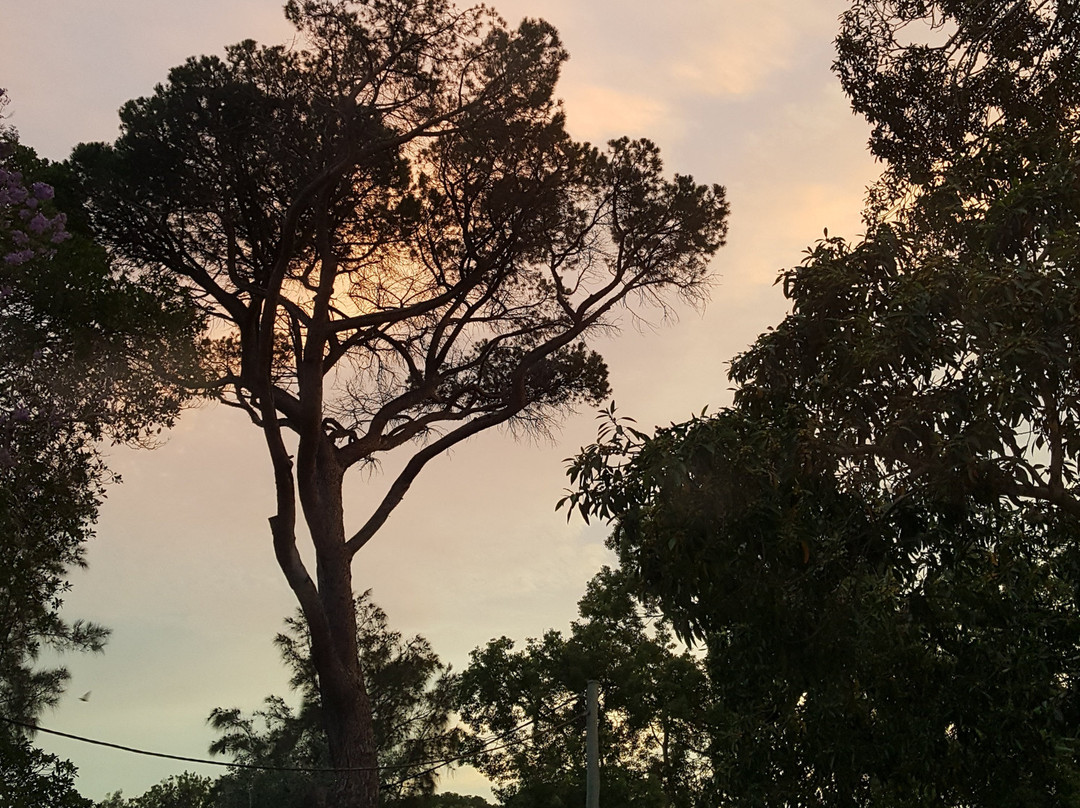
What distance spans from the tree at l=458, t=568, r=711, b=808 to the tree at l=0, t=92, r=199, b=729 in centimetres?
1475

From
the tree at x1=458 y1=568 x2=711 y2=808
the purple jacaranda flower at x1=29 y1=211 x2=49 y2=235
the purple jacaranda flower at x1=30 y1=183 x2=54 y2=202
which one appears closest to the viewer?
the purple jacaranda flower at x1=29 y1=211 x2=49 y2=235

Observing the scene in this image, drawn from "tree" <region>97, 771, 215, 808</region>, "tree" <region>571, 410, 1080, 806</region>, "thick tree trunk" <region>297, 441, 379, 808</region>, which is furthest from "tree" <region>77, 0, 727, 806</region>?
"tree" <region>97, 771, 215, 808</region>

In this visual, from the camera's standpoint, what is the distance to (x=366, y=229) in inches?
785

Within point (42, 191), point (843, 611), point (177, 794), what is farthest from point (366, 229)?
point (177, 794)

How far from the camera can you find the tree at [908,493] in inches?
378

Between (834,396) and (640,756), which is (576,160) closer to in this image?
(834,396)

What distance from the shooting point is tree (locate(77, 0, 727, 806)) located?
18.1 metres

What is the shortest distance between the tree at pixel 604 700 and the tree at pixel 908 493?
15615 mm

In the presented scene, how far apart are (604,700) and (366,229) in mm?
15214

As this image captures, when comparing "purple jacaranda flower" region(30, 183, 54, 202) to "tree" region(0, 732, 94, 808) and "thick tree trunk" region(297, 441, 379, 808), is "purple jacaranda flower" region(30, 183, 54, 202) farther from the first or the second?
"tree" region(0, 732, 94, 808)

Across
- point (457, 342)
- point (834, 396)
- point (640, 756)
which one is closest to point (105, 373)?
point (457, 342)

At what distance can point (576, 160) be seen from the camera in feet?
66.0

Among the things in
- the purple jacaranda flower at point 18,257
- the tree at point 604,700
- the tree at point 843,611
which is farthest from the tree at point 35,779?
the tree at point 604,700

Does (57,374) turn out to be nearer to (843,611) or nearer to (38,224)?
(38,224)
